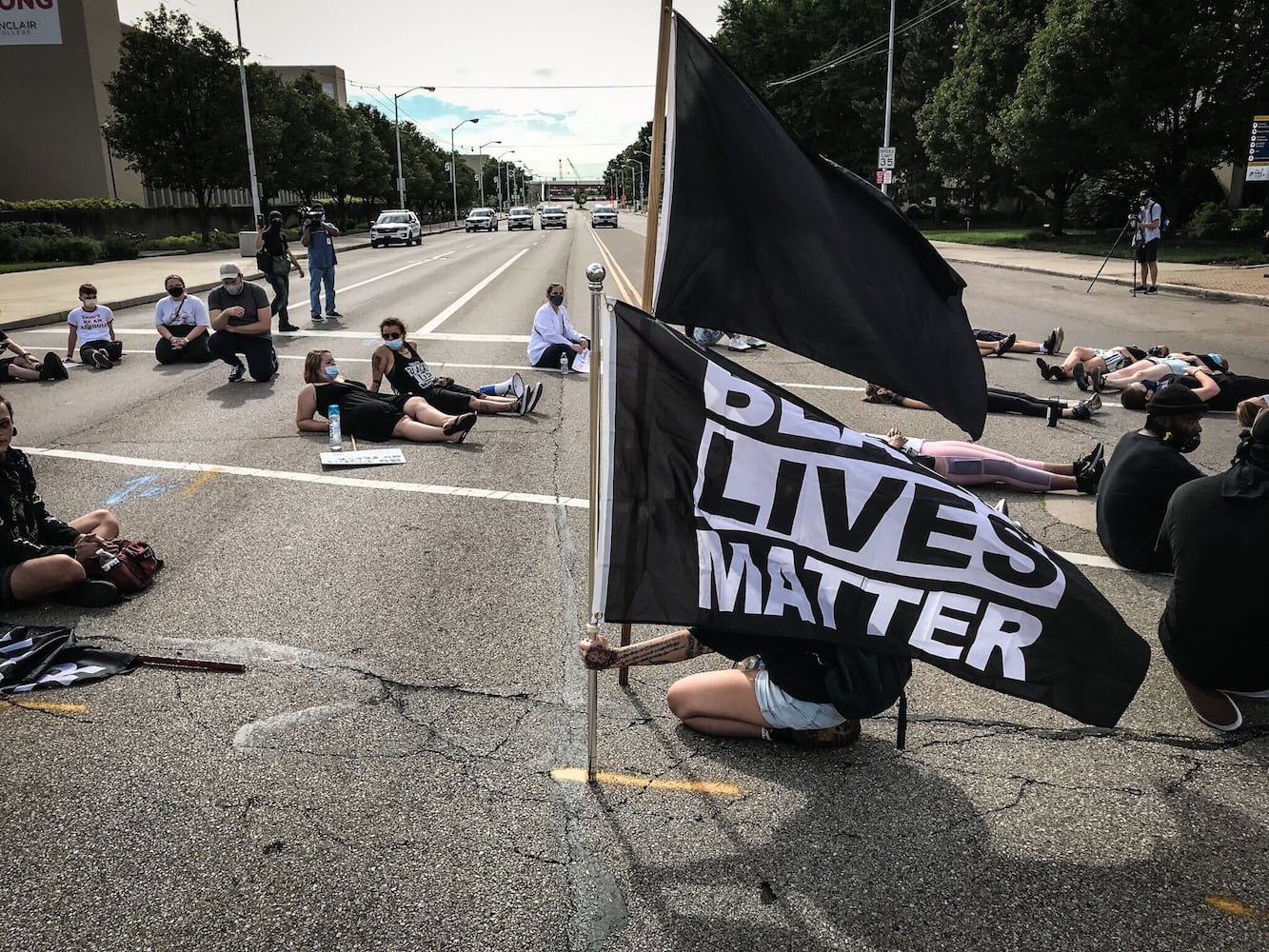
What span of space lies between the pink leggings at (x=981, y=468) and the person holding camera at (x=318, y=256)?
42.3 feet

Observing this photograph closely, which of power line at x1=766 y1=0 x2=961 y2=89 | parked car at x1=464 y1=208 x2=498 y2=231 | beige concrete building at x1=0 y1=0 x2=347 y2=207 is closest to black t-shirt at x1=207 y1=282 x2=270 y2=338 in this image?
beige concrete building at x1=0 y1=0 x2=347 y2=207

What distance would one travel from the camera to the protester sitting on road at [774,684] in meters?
3.66

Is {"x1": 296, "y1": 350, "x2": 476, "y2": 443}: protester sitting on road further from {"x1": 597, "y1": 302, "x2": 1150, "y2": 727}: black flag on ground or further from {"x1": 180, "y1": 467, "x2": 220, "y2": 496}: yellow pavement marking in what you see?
{"x1": 597, "y1": 302, "x2": 1150, "y2": 727}: black flag on ground

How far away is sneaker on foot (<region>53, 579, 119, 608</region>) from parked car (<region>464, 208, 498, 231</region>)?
68628mm

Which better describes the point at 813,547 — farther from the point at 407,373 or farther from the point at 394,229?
the point at 394,229

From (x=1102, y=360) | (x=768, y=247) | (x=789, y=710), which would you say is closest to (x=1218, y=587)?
(x=789, y=710)

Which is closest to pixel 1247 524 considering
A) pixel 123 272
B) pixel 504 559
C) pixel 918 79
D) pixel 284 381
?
pixel 504 559

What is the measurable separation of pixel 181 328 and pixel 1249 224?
33.3 metres

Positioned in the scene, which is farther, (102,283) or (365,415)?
(102,283)

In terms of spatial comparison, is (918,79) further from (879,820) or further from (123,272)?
(879,820)

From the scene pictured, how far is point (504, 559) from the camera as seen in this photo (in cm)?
634

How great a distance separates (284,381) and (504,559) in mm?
7554

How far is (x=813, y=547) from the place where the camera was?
346 centimetres

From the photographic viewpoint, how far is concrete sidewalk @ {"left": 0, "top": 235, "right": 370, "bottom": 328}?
19.5 meters
